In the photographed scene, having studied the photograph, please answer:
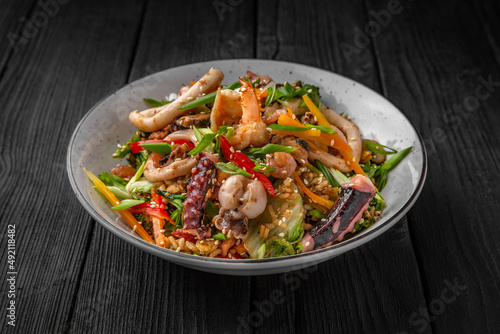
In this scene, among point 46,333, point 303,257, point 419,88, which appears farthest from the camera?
point 419,88

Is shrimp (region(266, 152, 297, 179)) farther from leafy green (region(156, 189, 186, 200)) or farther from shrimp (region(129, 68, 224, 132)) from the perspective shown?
shrimp (region(129, 68, 224, 132))

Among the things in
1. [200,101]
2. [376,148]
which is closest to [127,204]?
[200,101]

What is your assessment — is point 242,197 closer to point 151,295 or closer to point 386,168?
point 151,295

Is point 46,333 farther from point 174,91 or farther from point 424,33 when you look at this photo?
point 424,33

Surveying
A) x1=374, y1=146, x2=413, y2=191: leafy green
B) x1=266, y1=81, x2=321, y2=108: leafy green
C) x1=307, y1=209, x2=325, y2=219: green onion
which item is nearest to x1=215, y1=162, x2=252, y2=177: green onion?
x1=307, y1=209, x2=325, y2=219: green onion

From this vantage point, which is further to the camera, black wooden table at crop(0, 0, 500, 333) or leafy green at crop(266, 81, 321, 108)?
leafy green at crop(266, 81, 321, 108)

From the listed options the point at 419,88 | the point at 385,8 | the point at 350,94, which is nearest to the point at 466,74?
the point at 419,88
